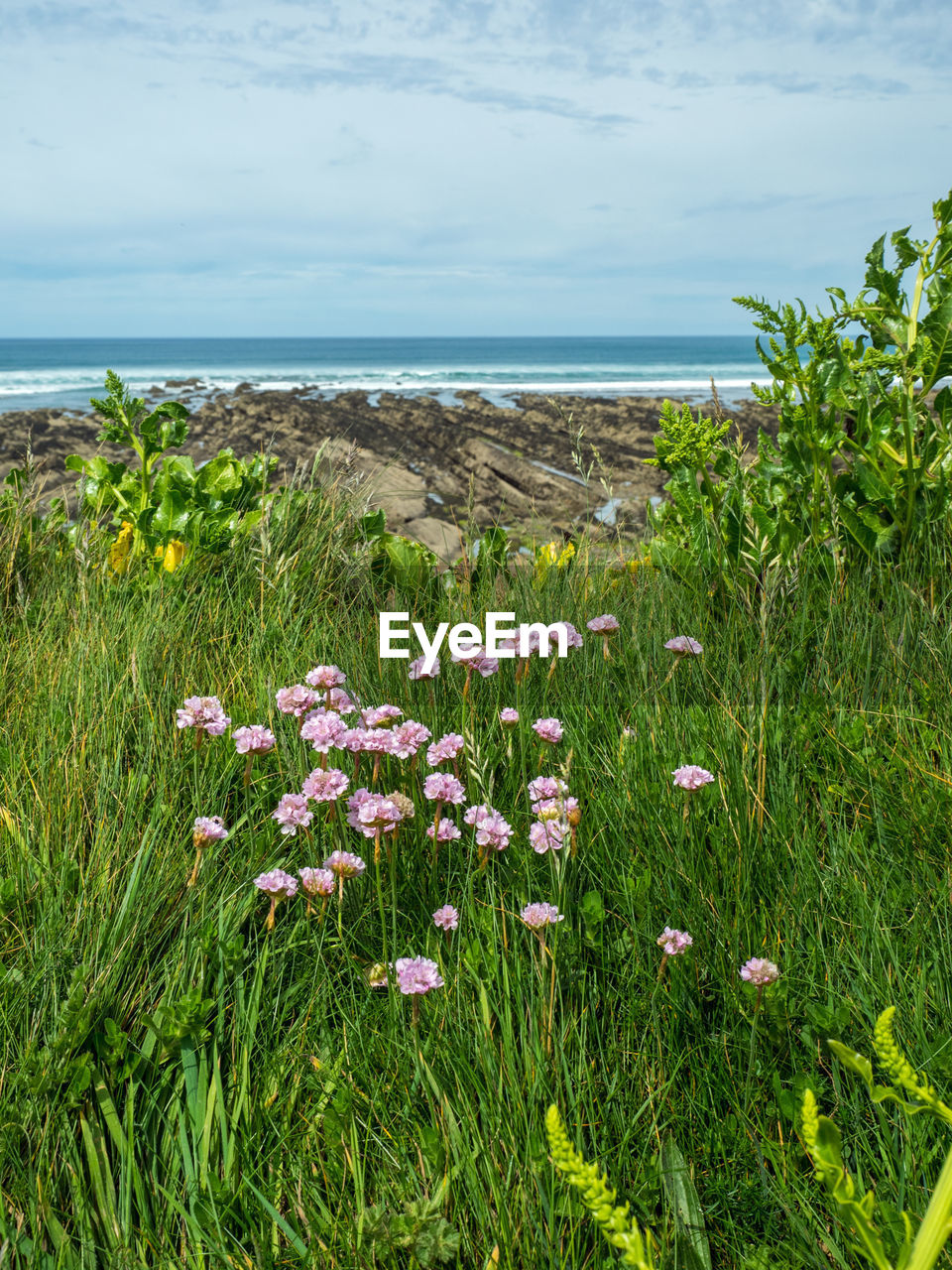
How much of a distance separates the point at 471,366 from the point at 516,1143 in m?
54.5

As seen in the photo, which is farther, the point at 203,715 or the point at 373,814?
the point at 203,715

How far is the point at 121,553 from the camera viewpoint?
3766 mm

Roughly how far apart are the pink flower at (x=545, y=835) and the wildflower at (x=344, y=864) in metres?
0.34

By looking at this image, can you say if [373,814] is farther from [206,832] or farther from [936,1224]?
[936,1224]

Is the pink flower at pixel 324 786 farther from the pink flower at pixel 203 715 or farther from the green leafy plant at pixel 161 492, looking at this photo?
the green leafy plant at pixel 161 492

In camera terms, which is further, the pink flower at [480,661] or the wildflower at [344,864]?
the pink flower at [480,661]

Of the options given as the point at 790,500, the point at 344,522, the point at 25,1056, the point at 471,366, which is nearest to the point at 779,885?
the point at 25,1056

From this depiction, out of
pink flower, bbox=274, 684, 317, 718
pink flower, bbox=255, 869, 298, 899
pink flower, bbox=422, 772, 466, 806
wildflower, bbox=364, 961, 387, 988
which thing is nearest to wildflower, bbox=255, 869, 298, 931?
pink flower, bbox=255, 869, 298, 899

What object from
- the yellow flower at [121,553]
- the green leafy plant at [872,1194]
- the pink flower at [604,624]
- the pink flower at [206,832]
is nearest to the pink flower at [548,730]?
the pink flower at [604,624]

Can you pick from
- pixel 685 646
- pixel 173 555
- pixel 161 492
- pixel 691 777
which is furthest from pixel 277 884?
pixel 161 492

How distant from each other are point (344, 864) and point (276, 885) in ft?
0.44

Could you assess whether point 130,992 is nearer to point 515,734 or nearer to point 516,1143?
point 516,1143

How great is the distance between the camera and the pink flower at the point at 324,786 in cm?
180

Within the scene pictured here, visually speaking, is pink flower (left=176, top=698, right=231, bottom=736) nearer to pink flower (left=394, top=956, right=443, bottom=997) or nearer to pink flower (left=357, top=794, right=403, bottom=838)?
pink flower (left=357, top=794, right=403, bottom=838)
